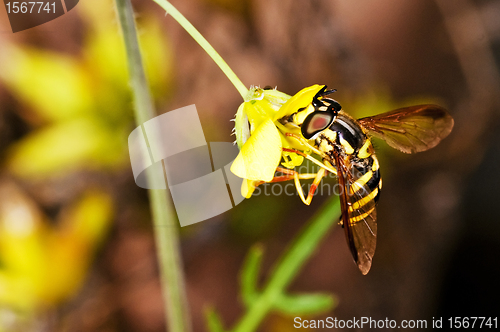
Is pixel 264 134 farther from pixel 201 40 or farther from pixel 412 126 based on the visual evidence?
pixel 412 126

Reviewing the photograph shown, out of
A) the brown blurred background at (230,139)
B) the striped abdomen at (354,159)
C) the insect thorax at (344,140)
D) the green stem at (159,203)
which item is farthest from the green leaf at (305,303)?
the brown blurred background at (230,139)

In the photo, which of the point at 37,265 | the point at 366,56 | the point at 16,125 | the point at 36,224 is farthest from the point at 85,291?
the point at 366,56

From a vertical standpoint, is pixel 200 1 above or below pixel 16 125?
above

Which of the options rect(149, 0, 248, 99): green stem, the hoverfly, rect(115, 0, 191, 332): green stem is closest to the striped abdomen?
the hoverfly

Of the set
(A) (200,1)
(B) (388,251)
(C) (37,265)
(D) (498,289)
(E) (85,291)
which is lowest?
(D) (498,289)

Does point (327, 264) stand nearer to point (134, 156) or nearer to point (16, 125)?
point (134, 156)

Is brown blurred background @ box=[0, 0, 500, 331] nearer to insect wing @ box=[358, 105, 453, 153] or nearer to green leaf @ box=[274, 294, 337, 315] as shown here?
insect wing @ box=[358, 105, 453, 153]

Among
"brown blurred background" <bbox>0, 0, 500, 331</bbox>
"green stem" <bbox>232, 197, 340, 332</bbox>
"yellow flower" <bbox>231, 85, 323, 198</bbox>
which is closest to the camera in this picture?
"yellow flower" <bbox>231, 85, 323, 198</bbox>

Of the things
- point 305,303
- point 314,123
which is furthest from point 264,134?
point 305,303
